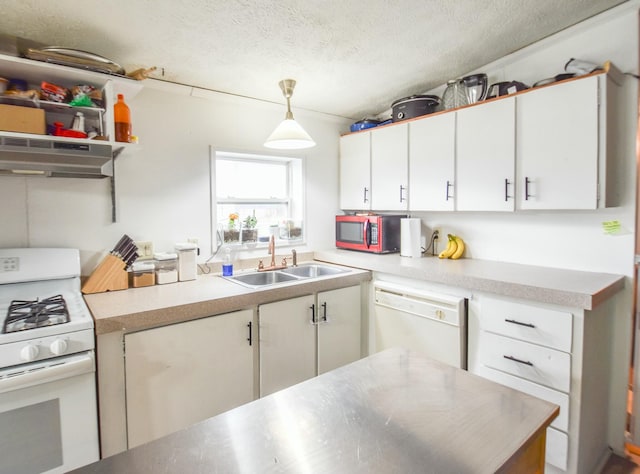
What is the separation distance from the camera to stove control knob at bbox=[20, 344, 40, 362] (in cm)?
127

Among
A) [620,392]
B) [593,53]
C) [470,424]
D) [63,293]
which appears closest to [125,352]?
[63,293]

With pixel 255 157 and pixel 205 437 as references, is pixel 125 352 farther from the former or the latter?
pixel 255 157

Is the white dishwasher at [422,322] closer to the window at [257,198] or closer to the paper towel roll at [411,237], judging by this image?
the paper towel roll at [411,237]

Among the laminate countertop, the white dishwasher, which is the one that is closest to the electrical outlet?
the white dishwasher

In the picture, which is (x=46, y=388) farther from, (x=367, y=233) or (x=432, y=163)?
(x=432, y=163)

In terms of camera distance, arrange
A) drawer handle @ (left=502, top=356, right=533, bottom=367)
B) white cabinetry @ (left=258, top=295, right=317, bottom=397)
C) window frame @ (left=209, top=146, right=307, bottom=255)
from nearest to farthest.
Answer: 1. drawer handle @ (left=502, top=356, right=533, bottom=367)
2. white cabinetry @ (left=258, top=295, right=317, bottom=397)
3. window frame @ (left=209, top=146, right=307, bottom=255)

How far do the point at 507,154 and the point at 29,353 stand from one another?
8.33ft

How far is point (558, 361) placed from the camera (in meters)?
1.67

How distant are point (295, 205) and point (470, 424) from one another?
2.50 metres

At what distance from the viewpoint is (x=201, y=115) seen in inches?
98.1

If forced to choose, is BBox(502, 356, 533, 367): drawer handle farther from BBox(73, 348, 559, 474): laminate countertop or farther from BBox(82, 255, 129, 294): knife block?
BBox(82, 255, 129, 294): knife block

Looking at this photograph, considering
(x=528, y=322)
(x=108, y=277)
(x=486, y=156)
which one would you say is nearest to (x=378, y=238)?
(x=486, y=156)

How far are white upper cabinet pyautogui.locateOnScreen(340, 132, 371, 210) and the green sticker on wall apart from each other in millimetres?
1612

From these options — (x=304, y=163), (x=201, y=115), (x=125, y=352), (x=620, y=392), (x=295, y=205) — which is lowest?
(x=620, y=392)
